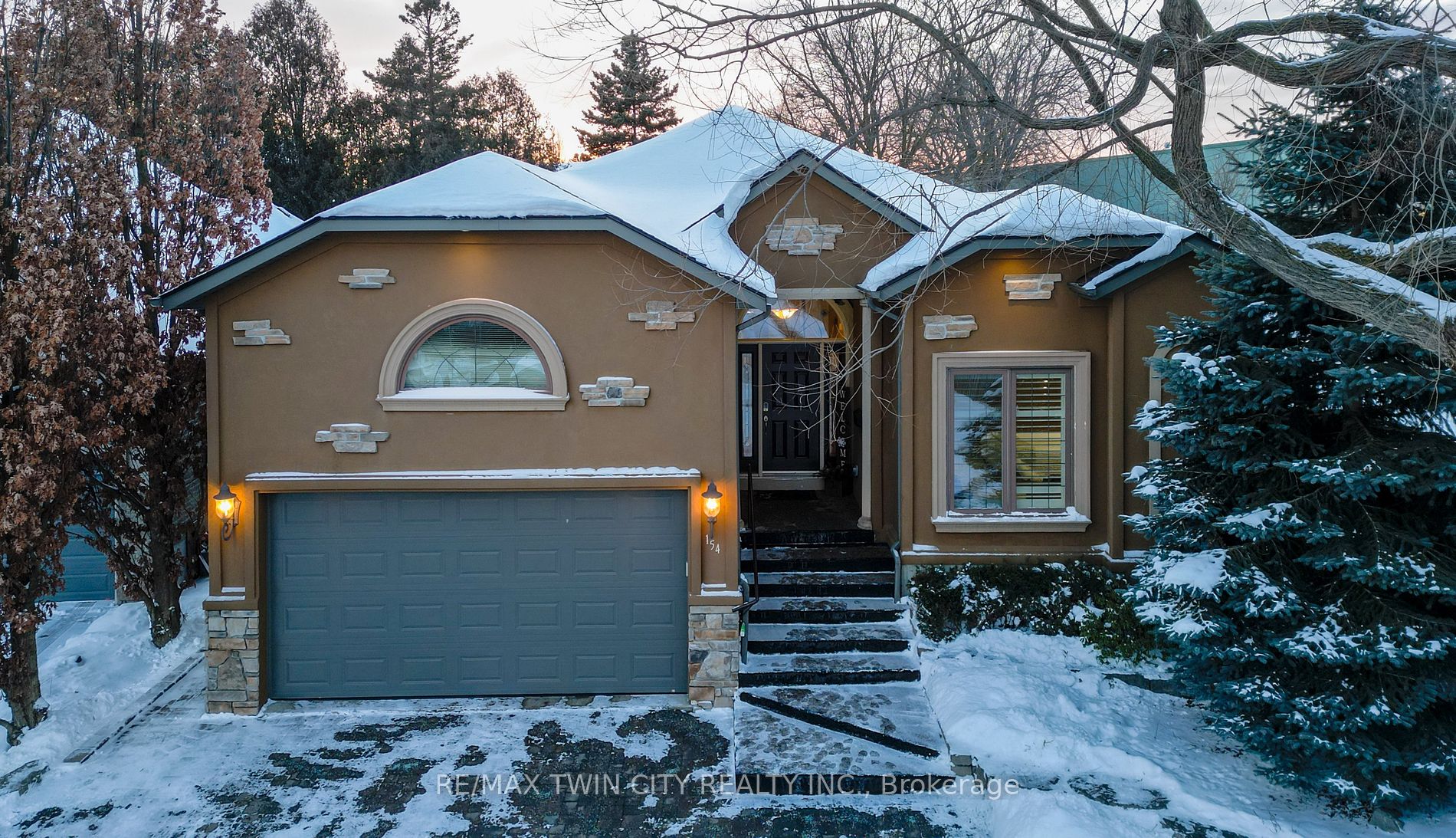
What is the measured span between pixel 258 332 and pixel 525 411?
253 cm

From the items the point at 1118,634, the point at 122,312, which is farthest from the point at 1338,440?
the point at 122,312

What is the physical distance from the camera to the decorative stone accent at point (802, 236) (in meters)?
8.64

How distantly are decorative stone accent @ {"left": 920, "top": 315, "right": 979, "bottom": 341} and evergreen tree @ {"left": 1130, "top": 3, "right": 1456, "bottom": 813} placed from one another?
87.5 inches

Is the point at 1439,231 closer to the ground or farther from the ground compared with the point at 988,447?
farther from the ground

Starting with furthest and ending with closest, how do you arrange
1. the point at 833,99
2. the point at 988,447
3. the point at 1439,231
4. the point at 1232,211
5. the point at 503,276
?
the point at 833,99, the point at 988,447, the point at 503,276, the point at 1232,211, the point at 1439,231

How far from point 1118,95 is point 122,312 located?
8.94 metres

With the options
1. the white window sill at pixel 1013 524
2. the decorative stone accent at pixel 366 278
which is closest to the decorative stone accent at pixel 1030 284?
the white window sill at pixel 1013 524

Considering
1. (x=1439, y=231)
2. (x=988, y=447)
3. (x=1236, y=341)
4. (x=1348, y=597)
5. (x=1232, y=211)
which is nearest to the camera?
(x=1439, y=231)

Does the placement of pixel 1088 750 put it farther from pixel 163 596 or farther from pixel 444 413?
pixel 163 596

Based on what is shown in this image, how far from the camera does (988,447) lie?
855 centimetres

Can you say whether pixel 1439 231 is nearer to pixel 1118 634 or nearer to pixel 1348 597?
pixel 1348 597

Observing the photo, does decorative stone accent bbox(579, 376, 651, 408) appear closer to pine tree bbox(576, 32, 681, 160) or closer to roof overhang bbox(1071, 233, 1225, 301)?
roof overhang bbox(1071, 233, 1225, 301)

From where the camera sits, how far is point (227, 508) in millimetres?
7227

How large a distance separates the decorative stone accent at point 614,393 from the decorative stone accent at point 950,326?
3.11 meters
